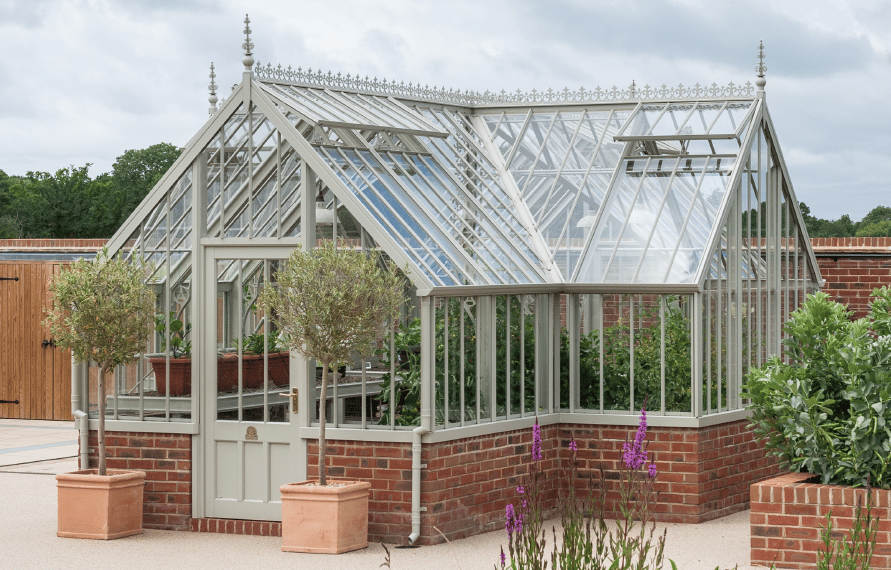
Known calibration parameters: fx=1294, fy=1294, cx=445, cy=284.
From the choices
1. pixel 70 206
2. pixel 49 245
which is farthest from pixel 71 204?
pixel 49 245

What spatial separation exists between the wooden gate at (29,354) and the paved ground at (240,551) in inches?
287

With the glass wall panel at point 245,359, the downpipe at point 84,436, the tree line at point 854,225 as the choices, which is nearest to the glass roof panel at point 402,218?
the glass wall panel at point 245,359

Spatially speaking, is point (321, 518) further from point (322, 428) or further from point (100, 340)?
point (100, 340)

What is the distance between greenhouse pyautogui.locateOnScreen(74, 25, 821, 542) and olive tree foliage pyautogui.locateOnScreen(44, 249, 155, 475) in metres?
0.45

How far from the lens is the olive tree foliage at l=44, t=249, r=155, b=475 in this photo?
1011 cm

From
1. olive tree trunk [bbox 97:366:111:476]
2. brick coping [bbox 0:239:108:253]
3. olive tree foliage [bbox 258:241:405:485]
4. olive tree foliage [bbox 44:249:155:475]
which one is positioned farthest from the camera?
brick coping [bbox 0:239:108:253]

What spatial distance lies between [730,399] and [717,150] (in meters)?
2.39

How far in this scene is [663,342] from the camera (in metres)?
11.1

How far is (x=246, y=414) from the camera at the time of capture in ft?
35.6

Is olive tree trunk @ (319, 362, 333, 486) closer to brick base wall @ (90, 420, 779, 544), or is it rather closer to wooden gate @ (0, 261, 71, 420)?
brick base wall @ (90, 420, 779, 544)

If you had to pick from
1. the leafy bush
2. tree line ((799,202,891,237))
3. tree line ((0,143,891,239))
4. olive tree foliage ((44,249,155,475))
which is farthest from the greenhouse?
tree line ((0,143,891,239))

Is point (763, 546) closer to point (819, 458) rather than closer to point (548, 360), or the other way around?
point (819, 458)

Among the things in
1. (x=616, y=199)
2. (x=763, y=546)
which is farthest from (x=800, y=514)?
(x=616, y=199)

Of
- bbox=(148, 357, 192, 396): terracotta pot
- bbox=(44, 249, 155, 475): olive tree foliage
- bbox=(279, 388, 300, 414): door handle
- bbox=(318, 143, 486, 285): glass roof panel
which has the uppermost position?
bbox=(318, 143, 486, 285): glass roof panel
